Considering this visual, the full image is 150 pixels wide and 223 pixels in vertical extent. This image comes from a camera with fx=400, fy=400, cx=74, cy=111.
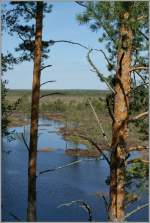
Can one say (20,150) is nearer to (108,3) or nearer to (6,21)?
(6,21)

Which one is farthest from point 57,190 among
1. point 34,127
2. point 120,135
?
point 120,135

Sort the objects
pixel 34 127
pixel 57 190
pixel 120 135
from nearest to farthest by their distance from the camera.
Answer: pixel 120 135 → pixel 34 127 → pixel 57 190

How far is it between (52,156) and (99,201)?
1126 cm

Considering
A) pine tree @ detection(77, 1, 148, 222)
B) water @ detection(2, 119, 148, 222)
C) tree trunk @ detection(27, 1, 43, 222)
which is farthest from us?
water @ detection(2, 119, 148, 222)

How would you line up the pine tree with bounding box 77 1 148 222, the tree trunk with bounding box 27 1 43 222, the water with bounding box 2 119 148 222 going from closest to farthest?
the pine tree with bounding box 77 1 148 222, the tree trunk with bounding box 27 1 43 222, the water with bounding box 2 119 148 222

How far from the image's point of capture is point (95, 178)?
76.0ft

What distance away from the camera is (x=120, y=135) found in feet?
15.6

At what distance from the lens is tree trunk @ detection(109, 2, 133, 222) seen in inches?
186

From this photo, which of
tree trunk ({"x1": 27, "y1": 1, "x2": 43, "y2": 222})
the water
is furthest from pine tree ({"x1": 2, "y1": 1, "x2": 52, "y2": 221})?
the water

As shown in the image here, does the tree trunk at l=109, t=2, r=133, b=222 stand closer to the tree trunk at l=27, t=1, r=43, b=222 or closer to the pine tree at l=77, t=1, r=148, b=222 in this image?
the pine tree at l=77, t=1, r=148, b=222

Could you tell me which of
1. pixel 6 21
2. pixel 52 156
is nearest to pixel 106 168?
pixel 52 156

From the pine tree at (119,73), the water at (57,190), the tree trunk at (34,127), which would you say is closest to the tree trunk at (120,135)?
the pine tree at (119,73)

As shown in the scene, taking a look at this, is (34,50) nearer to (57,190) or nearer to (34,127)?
(34,127)

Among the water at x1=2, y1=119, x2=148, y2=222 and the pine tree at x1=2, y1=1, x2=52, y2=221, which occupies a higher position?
the pine tree at x1=2, y1=1, x2=52, y2=221
